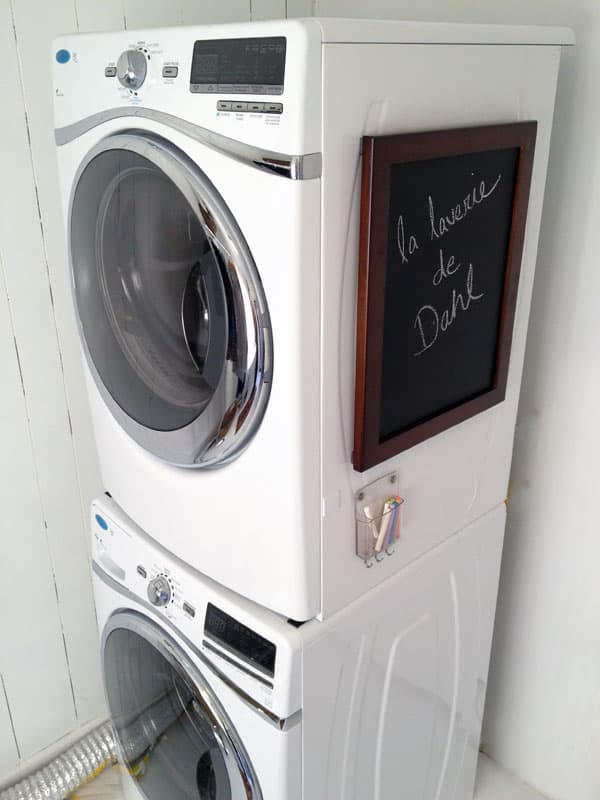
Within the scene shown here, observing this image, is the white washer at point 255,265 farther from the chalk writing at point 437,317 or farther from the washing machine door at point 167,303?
the chalk writing at point 437,317

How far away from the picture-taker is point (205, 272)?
110 cm

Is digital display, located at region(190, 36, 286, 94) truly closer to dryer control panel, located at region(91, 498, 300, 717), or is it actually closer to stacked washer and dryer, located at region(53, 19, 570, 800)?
stacked washer and dryer, located at region(53, 19, 570, 800)

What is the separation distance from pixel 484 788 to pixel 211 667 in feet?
3.55

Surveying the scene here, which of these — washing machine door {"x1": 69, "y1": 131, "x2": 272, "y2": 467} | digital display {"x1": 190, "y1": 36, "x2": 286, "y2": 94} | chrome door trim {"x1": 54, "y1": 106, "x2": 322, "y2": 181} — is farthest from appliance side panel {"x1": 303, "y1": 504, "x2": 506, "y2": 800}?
digital display {"x1": 190, "y1": 36, "x2": 286, "y2": 94}

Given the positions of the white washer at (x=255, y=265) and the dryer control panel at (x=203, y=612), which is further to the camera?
the dryer control panel at (x=203, y=612)

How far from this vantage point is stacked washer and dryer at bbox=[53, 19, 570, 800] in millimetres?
959

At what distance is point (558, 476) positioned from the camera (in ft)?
5.43

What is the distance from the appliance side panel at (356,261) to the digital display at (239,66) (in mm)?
63

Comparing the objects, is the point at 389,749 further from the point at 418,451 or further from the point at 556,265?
the point at 556,265

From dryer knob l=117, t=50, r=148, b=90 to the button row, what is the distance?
0.19m

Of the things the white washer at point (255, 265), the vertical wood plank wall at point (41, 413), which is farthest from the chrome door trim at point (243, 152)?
the vertical wood plank wall at point (41, 413)

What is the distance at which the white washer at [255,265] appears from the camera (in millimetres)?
937

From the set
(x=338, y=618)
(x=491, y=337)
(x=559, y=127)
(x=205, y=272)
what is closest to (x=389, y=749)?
(x=338, y=618)

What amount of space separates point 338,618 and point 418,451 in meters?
0.32
